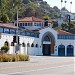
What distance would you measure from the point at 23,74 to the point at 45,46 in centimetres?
6885

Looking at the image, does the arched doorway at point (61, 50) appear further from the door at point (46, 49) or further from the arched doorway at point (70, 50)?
the door at point (46, 49)

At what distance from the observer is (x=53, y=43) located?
92.9m

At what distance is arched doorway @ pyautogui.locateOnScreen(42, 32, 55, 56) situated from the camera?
9256cm

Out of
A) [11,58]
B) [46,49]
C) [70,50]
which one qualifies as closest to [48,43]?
[46,49]

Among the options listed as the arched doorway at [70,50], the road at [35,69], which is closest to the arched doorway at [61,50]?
the arched doorway at [70,50]

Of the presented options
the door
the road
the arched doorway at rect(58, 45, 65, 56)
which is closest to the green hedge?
the road

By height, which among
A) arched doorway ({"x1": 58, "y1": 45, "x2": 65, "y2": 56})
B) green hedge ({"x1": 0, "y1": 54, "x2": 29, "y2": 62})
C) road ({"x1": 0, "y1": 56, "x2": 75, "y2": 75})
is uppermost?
arched doorway ({"x1": 58, "y1": 45, "x2": 65, "y2": 56})

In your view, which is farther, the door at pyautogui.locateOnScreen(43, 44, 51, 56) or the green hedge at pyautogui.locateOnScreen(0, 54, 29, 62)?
the door at pyautogui.locateOnScreen(43, 44, 51, 56)

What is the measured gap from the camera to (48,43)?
9319 centimetres

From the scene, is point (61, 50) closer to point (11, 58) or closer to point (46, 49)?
point (46, 49)

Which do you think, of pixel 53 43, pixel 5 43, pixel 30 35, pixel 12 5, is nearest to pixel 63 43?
pixel 53 43

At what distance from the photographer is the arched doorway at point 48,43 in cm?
9256

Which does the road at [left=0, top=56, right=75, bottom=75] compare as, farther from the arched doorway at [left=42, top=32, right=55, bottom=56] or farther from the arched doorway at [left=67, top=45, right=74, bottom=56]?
the arched doorway at [left=67, top=45, right=74, bottom=56]

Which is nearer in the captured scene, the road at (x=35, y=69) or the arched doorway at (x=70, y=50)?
the road at (x=35, y=69)
